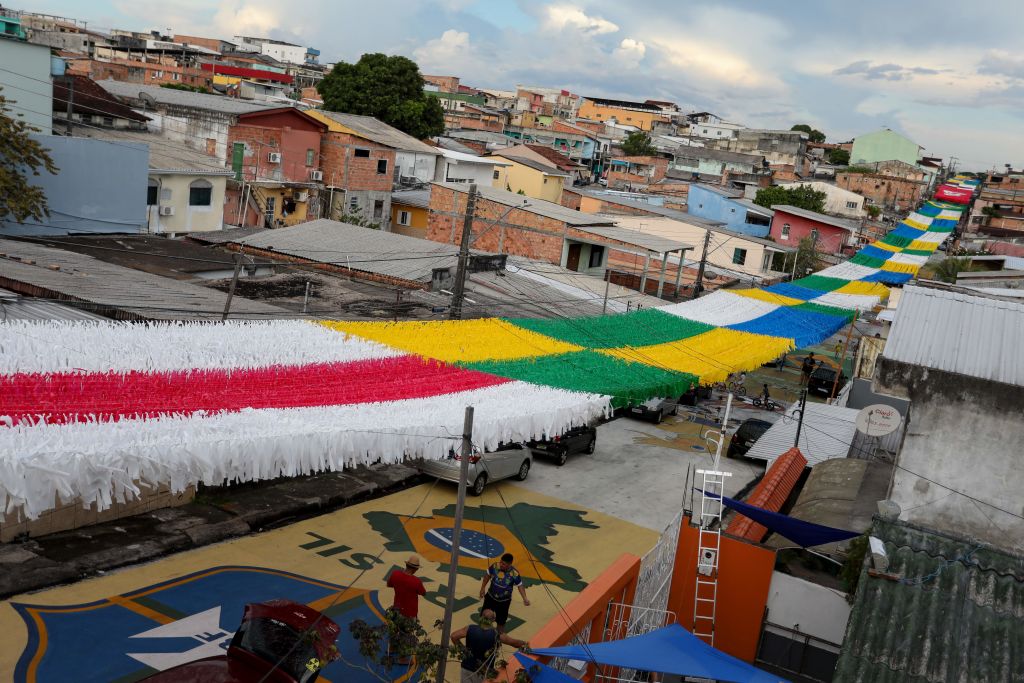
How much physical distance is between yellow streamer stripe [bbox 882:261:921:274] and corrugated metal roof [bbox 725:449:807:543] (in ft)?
82.8

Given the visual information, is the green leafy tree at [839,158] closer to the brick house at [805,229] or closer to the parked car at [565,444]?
the brick house at [805,229]

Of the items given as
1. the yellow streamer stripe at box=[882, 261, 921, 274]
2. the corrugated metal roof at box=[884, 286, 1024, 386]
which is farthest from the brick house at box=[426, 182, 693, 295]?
the corrugated metal roof at box=[884, 286, 1024, 386]

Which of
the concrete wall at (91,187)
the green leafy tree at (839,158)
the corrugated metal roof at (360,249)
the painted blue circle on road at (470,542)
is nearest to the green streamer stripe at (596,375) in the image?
the painted blue circle on road at (470,542)

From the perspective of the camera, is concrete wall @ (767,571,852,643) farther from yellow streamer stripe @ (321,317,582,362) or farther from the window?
the window

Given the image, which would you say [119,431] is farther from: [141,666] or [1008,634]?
[1008,634]

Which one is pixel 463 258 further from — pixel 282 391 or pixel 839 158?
pixel 839 158

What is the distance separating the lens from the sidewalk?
11.3m

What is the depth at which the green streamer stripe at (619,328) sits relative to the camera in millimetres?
16420

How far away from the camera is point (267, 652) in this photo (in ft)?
28.5

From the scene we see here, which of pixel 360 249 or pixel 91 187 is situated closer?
pixel 91 187

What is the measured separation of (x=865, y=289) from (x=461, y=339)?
21.4 m

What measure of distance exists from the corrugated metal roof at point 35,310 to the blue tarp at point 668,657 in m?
9.92

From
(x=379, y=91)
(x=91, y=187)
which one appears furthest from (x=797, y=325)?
(x=379, y=91)

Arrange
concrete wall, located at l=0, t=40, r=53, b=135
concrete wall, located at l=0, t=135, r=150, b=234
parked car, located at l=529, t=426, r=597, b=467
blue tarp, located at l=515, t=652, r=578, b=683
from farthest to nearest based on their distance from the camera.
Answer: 1. concrete wall, located at l=0, t=40, r=53, b=135
2. concrete wall, located at l=0, t=135, r=150, b=234
3. parked car, located at l=529, t=426, r=597, b=467
4. blue tarp, located at l=515, t=652, r=578, b=683
